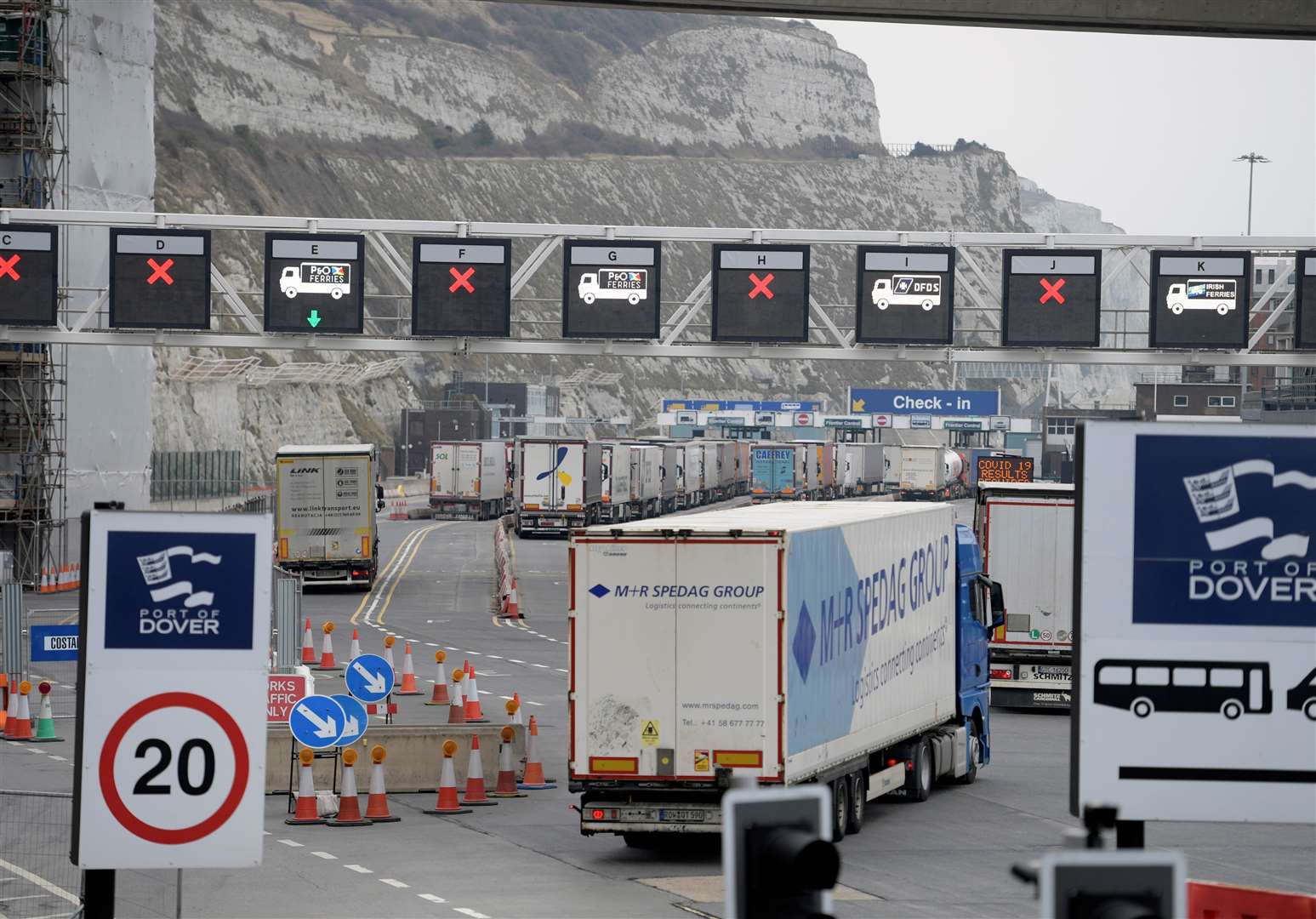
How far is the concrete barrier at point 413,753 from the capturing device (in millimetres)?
20922

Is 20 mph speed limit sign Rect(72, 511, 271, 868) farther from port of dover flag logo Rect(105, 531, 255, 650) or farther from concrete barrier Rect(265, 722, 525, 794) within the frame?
concrete barrier Rect(265, 722, 525, 794)

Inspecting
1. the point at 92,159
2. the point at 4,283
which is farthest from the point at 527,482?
the point at 4,283

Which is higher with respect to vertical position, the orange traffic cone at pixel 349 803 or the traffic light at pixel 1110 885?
the traffic light at pixel 1110 885

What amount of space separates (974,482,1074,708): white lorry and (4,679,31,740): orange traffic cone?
13705 mm

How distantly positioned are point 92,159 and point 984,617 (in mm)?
31993

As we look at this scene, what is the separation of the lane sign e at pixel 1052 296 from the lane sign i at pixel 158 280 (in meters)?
14.3

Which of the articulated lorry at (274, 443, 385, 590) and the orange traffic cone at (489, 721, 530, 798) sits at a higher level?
the articulated lorry at (274, 443, 385, 590)

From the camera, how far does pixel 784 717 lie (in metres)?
16.6

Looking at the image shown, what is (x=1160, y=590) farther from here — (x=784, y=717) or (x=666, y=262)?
(x=666, y=262)

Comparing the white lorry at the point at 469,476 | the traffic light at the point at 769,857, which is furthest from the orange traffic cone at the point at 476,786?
the white lorry at the point at 469,476

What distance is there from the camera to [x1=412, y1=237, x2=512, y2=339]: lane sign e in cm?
3472

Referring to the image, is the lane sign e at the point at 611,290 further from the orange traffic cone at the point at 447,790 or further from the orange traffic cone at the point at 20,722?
the orange traffic cone at the point at 447,790

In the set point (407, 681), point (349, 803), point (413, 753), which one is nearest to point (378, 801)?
point (349, 803)

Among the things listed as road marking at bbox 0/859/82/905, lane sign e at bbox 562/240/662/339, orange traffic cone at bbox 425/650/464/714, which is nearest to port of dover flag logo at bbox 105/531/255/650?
road marking at bbox 0/859/82/905
